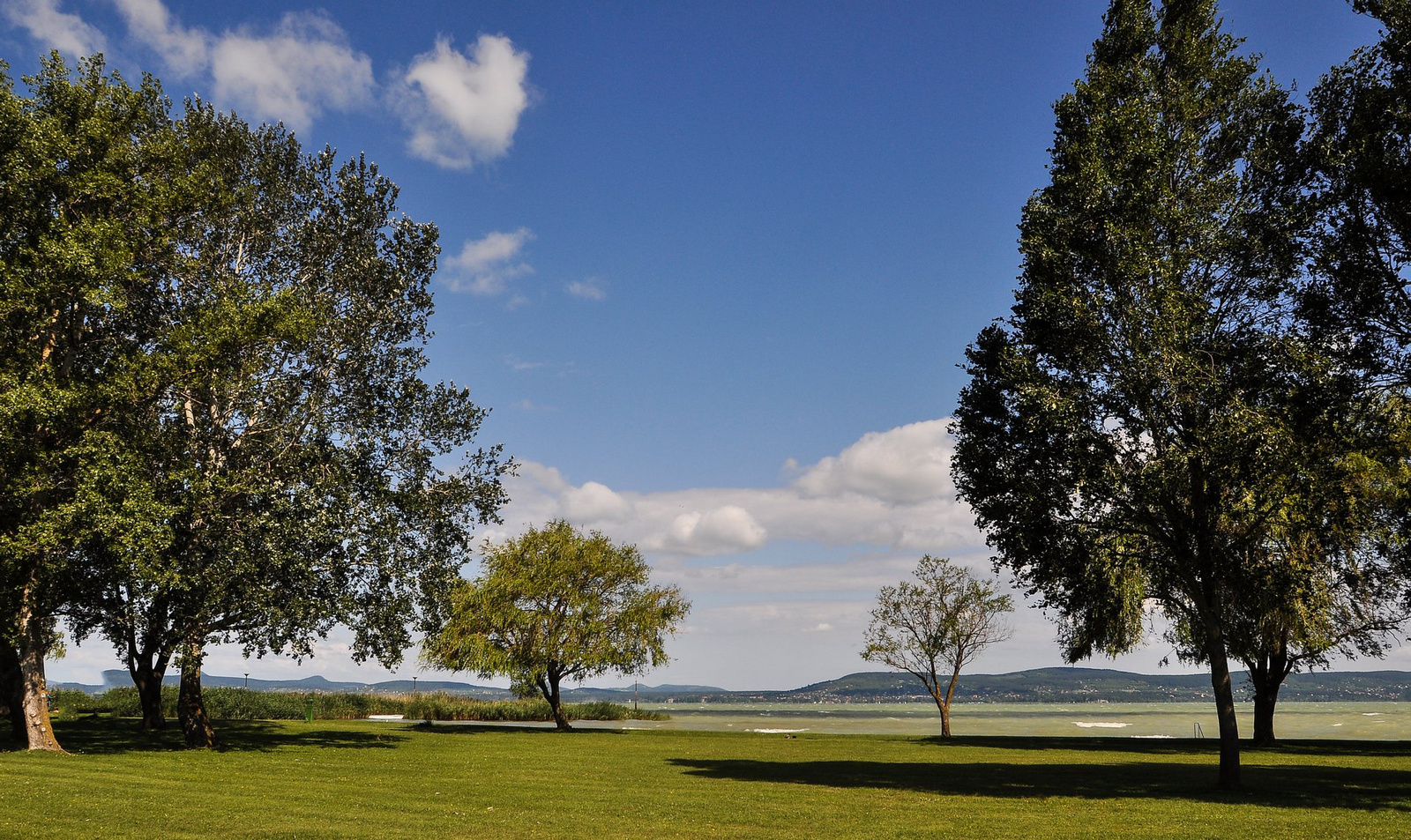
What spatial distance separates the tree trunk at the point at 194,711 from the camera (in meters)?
32.6

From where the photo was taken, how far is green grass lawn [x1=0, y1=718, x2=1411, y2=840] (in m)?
16.8

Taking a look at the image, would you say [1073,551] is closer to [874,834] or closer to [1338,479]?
[1338,479]

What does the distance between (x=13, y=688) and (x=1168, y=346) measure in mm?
43044

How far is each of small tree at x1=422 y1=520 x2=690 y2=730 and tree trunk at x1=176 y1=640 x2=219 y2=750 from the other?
18.5 meters

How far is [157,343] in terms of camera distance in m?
31.1

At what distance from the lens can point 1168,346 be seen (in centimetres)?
2269

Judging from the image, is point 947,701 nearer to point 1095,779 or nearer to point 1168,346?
point 1095,779

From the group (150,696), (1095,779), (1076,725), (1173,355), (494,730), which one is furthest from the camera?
(1076,725)

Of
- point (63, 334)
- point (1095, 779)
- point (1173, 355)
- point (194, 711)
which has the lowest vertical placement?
point (1095, 779)

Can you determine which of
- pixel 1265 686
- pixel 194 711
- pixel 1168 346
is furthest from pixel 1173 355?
pixel 194 711

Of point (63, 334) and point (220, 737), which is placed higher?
point (63, 334)

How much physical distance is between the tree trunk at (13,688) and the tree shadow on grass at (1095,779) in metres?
24.2

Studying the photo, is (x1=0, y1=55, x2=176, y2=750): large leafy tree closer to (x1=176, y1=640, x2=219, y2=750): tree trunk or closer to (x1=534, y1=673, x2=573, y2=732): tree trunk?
(x1=176, y1=640, x2=219, y2=750): tree trunk

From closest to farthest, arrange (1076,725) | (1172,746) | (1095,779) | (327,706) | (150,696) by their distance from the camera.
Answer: (1095,779) → (150,696) → (1172,746) → (327,706) → (1076,725)
